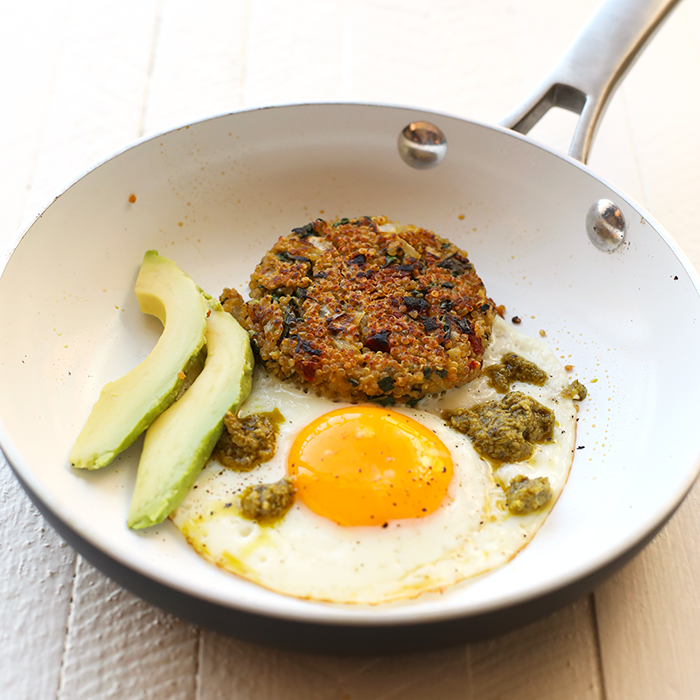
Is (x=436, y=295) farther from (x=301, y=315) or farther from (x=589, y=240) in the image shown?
(x=589, y=240)

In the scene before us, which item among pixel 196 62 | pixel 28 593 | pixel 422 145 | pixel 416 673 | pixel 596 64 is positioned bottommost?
pixel 28 593

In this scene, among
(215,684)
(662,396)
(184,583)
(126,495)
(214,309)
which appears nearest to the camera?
(184,583)

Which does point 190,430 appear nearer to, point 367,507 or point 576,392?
point 367,507

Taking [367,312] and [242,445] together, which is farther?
[367,312]

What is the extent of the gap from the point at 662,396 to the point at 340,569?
1.08 meters

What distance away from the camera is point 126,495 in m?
1.69

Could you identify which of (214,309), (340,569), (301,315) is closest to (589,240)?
(301,315)

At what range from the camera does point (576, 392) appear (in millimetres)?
2029

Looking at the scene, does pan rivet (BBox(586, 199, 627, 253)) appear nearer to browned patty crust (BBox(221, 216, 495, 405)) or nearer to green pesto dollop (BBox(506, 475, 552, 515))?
browned patty crust (BBox(221, 216, 495, 405))

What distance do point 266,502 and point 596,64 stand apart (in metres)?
1.98

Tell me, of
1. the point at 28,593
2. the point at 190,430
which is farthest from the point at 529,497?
the point at 28,593

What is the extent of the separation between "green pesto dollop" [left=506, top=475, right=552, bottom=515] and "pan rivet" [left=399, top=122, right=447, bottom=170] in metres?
1.34

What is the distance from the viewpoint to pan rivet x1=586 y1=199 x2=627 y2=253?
224cm

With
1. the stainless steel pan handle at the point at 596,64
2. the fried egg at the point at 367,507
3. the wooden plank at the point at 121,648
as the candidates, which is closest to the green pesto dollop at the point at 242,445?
the fried egg at the point at 367,507
